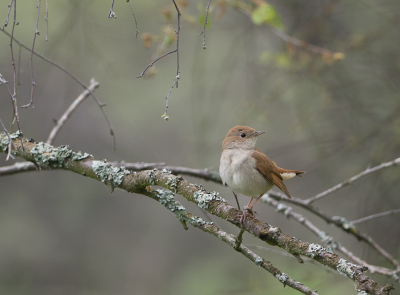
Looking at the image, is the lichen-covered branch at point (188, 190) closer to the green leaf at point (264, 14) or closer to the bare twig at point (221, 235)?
the bare twig at point (221, 235)

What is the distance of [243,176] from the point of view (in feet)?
10.3

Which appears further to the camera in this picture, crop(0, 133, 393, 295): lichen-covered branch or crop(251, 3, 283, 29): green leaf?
crop(251, 3, 283, 29): green leaf

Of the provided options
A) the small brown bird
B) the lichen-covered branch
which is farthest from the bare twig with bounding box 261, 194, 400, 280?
the lichen-covered branch

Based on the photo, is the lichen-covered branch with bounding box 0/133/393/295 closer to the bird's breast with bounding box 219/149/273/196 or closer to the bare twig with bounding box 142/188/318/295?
the bare twig with bounding box 142/188/318/295

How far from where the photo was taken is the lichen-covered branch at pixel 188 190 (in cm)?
170

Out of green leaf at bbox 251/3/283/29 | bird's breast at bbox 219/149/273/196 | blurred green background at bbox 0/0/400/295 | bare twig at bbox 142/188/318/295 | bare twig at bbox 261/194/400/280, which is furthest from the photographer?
blurred green background at bbox 0/0/400/295

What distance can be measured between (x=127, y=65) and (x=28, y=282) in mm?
4950

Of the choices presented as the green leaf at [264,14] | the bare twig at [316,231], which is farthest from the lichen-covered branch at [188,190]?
the green leaf at [264,14]

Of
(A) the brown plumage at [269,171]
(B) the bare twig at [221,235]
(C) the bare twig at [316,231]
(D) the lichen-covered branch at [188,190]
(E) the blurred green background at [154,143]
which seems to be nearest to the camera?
(D) the lichen-covered branch at [188,190]

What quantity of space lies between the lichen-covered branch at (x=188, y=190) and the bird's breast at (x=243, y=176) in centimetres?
80

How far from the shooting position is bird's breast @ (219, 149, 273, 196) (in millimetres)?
3125

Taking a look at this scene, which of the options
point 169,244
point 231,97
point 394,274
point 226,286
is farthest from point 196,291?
point 394,274

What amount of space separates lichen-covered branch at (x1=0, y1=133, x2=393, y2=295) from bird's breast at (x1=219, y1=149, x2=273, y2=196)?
2.62ft

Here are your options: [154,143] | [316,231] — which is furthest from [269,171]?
[154,143]
